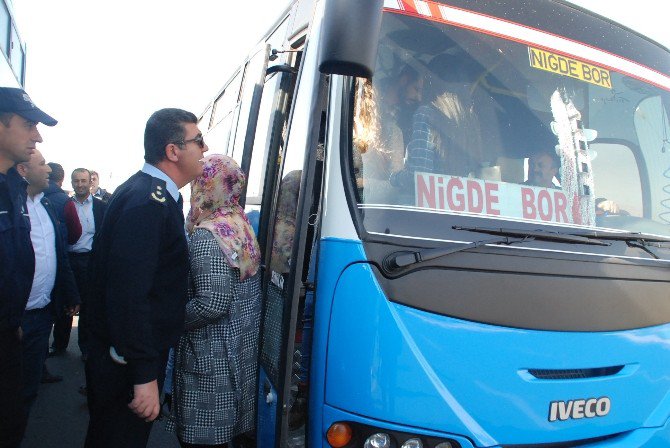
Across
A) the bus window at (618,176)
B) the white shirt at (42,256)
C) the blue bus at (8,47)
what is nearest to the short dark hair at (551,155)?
the bus window at (618,176)

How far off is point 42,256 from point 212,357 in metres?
2.18

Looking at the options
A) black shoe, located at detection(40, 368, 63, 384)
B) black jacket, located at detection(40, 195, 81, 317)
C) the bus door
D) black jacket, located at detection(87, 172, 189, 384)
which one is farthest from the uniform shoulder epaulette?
black shoe, located at detection(40, 368, 63, 384)

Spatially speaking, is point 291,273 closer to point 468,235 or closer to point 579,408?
point 468,235

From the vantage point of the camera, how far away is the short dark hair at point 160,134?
2.38 meters

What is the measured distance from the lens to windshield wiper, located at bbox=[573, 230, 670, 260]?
234cm

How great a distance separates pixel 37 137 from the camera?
3055mm

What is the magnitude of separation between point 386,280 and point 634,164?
1.67 metres

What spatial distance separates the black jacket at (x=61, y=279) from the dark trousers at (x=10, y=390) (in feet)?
4.61

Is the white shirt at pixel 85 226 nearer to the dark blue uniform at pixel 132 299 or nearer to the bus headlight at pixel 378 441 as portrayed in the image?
the dark blue uniform at pixel 132 299

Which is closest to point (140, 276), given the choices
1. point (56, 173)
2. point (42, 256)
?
point (42, 256)

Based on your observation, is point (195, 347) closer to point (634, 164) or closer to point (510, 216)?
point (510, 216)

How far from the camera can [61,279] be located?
443cm

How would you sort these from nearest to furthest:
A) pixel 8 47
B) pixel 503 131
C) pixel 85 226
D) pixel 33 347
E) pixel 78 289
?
pixel 503 131, pixel 33 347, pixel 78 289, pixel 85 226, pixel 8 47

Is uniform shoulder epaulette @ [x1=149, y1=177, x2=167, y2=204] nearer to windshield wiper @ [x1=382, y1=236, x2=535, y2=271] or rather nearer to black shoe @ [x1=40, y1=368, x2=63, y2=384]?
windshield wiper @ [x1=382, y1=236, x2=535, y2=271]
